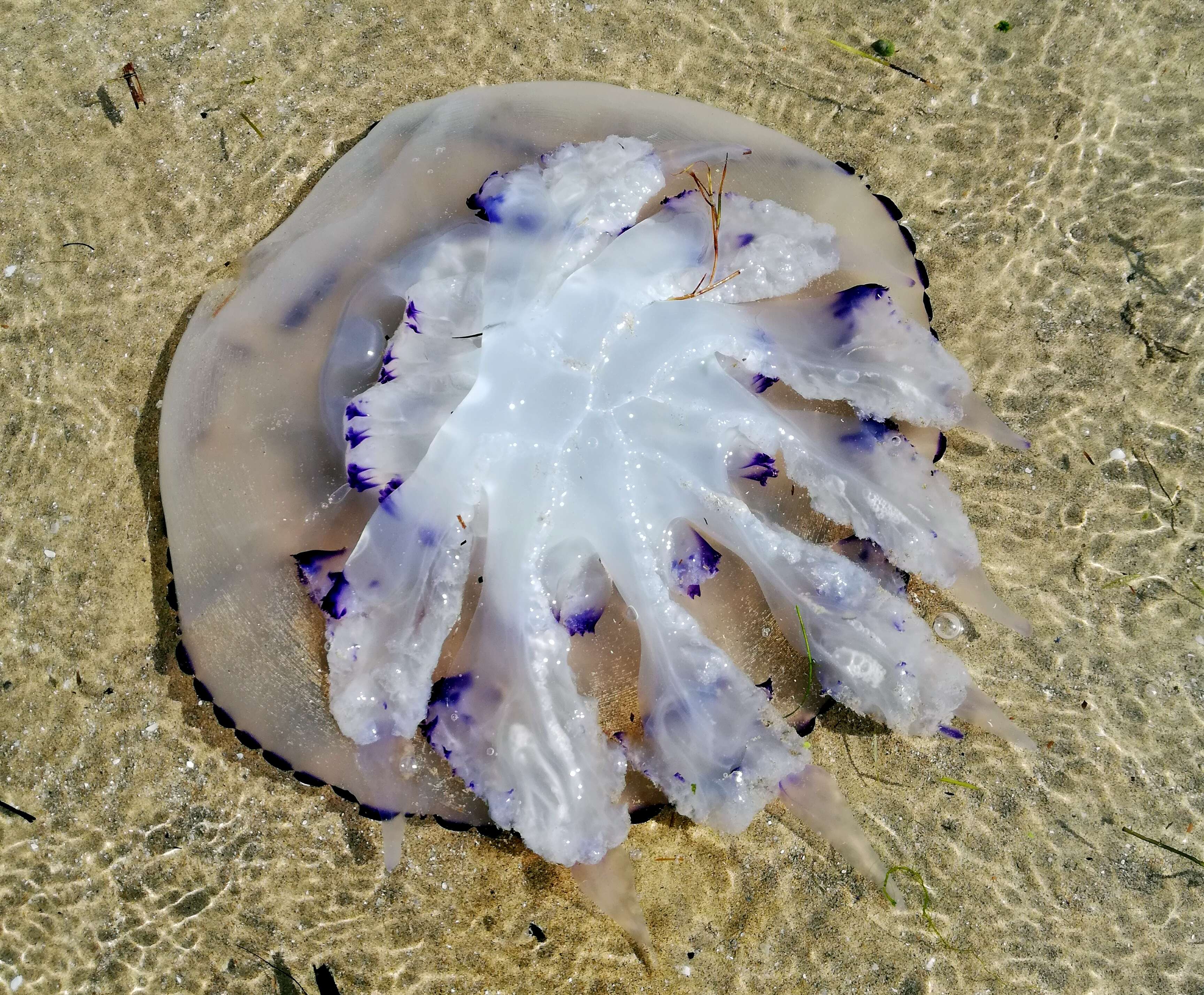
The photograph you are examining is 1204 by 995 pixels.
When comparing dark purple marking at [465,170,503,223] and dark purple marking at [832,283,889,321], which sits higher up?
dark purple marking at [465,170,503,223]

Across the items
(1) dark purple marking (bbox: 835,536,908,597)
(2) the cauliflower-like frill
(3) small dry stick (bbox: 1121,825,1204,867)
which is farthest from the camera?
(3) small dry stick (bbox: 1121,825,1204,867)

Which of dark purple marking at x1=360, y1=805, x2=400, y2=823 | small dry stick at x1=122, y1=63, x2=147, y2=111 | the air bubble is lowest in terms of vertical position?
the air bubble

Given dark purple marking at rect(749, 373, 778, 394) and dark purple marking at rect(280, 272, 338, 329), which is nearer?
dark purple marking at rect(749, 373, 778, 394)

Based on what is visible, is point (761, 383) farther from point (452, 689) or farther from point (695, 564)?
point (452, 689)

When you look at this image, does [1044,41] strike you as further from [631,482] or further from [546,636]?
[546,636]

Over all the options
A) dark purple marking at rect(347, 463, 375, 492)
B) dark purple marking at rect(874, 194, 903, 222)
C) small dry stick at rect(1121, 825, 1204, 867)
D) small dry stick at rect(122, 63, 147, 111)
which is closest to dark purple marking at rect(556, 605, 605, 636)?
dark purple marking at rect(347, 463, 375, 492)

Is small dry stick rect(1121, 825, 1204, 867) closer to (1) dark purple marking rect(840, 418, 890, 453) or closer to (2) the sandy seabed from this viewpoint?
(2) the sandy seabed

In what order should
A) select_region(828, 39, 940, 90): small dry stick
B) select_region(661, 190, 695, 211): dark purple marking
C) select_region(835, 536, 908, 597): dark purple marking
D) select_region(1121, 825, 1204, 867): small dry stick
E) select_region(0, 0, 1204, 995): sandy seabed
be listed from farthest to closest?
select_region(828, 39, 940, 90): small dry stick
select_region(1121, 825, 1204, 867): small dry stick
select_region(0, 0, 1204, 995): sandy seabed
select_region(835, 536, 908, 597): dark purple marking
select_region(661, 190, 695, 211): dark purple marking
